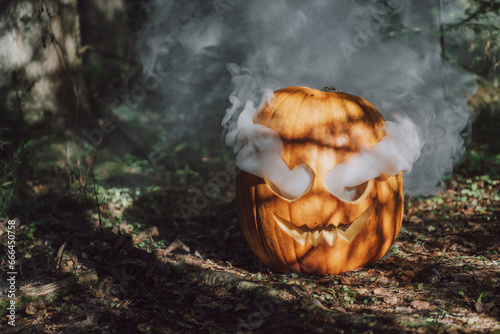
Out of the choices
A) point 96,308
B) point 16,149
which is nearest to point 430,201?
point 96,308

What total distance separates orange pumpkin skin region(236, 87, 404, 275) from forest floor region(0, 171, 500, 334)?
22cm

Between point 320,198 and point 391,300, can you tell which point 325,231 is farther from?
point 391,300

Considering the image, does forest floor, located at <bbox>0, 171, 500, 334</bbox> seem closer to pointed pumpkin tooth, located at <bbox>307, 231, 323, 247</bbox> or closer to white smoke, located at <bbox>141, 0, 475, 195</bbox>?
pointed pumpkin tooth, located at <bbox>307, 231, 323, 247</bbox>

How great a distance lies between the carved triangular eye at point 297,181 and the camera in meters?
3.00

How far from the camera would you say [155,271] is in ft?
11.5

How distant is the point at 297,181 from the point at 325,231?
1.42 ft

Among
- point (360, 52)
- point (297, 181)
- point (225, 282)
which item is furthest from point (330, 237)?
point (360, 52)

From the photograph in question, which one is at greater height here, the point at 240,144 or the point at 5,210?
the point at 240,144

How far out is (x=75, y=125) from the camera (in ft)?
18.7

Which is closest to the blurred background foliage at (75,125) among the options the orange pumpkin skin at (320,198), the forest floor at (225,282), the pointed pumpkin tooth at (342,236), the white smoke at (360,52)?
the white smoke at (360,52)

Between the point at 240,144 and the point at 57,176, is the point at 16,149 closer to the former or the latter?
the point at 57,176

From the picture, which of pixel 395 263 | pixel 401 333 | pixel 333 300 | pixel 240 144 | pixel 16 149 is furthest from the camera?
pixel 16 149

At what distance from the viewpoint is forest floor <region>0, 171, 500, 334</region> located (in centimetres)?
268

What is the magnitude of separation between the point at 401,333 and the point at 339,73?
3.48m
